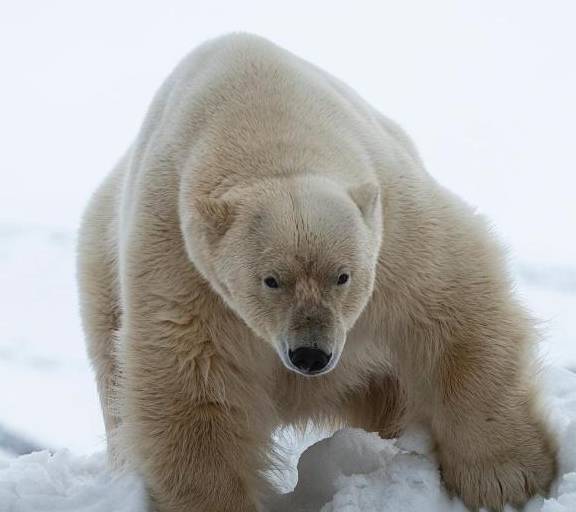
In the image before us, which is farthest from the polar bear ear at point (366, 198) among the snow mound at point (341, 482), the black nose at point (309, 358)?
the snow mound at point (341, 482)

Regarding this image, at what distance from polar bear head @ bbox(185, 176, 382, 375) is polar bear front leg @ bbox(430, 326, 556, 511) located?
55 centimetres

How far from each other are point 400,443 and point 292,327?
1.01 metres

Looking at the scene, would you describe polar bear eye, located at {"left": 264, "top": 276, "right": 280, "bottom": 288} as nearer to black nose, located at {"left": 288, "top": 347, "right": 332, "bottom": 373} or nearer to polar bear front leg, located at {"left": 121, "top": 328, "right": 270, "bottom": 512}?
black nose, located at {"left": 288, "top": 347, "right": 332, "bottom": 373}

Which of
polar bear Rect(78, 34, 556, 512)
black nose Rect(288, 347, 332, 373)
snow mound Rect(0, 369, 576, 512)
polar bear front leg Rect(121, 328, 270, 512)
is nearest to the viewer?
black nose Rect(288, 347, 332, 373)

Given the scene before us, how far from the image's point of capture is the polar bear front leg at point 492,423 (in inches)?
136

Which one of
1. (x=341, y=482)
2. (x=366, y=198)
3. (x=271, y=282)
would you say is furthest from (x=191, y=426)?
(x=366, y=198)

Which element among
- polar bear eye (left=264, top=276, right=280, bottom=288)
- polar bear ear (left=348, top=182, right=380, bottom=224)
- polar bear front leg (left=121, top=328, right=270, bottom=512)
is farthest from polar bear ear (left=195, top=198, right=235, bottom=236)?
polar bear front leg (left=121, top=328, right=270, bottom=512)

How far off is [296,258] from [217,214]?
0.96 ft

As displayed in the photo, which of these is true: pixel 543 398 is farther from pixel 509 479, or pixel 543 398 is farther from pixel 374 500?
pixel 374 500

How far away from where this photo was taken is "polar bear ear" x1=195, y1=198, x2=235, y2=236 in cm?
304

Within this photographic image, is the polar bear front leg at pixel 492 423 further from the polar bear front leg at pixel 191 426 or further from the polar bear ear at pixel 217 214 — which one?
the polar bear ear at pixel 217 214

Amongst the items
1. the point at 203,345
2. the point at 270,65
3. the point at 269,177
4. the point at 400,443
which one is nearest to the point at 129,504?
the point at 203,345

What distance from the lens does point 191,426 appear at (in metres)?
3.35

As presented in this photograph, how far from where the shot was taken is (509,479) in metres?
3.49
